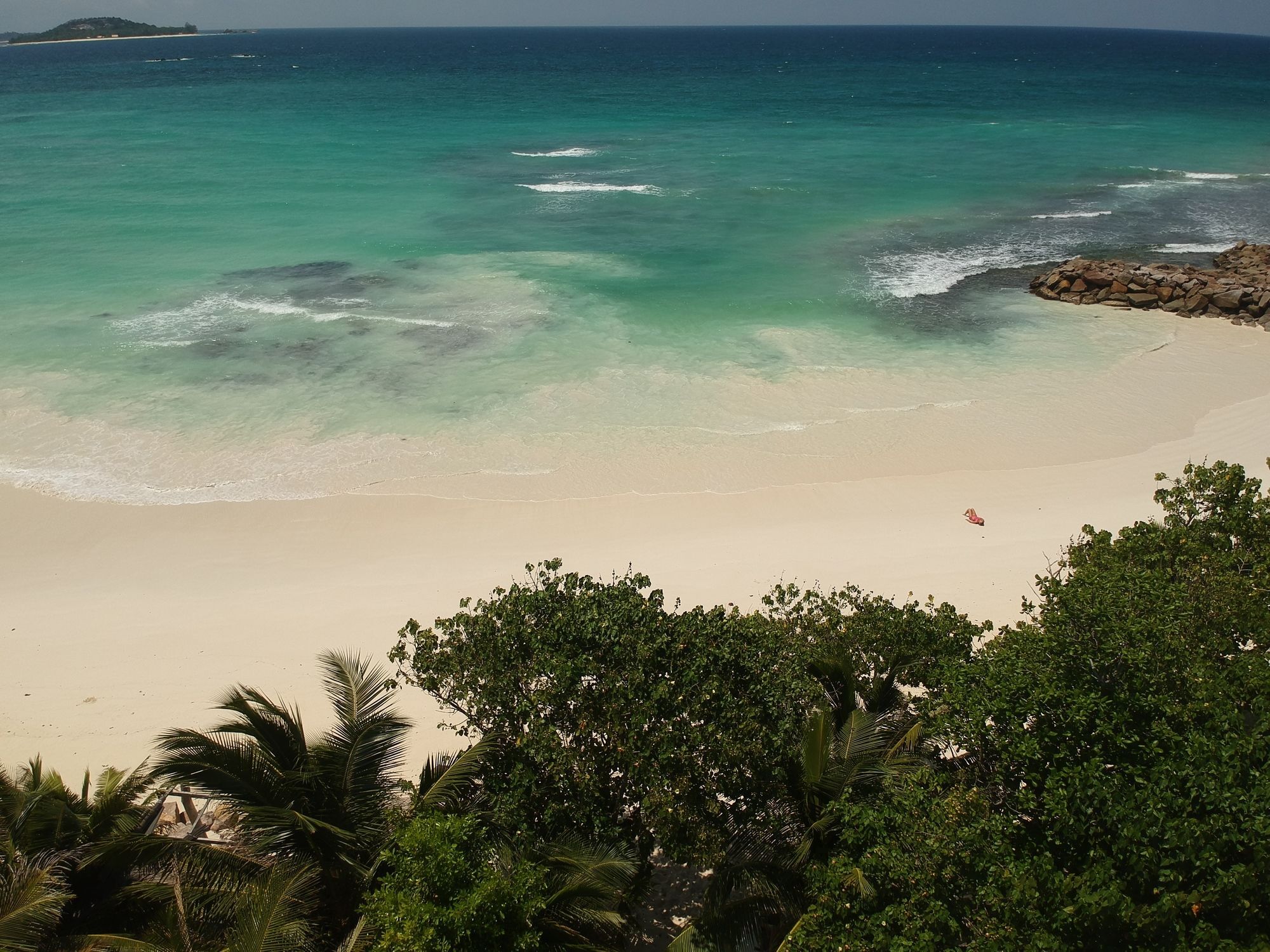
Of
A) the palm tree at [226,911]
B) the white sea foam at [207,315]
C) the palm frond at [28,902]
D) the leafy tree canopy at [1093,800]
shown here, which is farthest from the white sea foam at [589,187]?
the palm frond at [28,902]

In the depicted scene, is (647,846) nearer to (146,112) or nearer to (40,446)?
(40,446)

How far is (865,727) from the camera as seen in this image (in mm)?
9688

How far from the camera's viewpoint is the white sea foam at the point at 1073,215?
43688 millimetres

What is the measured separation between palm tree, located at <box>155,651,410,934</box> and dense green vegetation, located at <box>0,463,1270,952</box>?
0.10 ft

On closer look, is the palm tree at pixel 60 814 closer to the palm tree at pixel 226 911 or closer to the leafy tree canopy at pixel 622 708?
the palm tree at pixel 226 911

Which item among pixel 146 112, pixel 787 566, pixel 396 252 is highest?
pixel 146 112

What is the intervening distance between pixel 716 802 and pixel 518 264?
30.2 m

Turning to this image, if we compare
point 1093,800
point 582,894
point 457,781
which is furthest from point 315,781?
point 1093,800

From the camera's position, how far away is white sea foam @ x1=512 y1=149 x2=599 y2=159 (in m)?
58.5

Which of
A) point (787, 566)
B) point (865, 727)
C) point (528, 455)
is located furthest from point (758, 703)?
point (528, 455)

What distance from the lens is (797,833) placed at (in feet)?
30.1

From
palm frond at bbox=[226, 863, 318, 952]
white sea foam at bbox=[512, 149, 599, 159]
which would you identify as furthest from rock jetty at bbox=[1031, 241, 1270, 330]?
white sea foam at bbox=[512, 149, 599, 159]

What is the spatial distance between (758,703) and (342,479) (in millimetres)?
15162

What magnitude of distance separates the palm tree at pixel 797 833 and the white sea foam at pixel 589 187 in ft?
138
